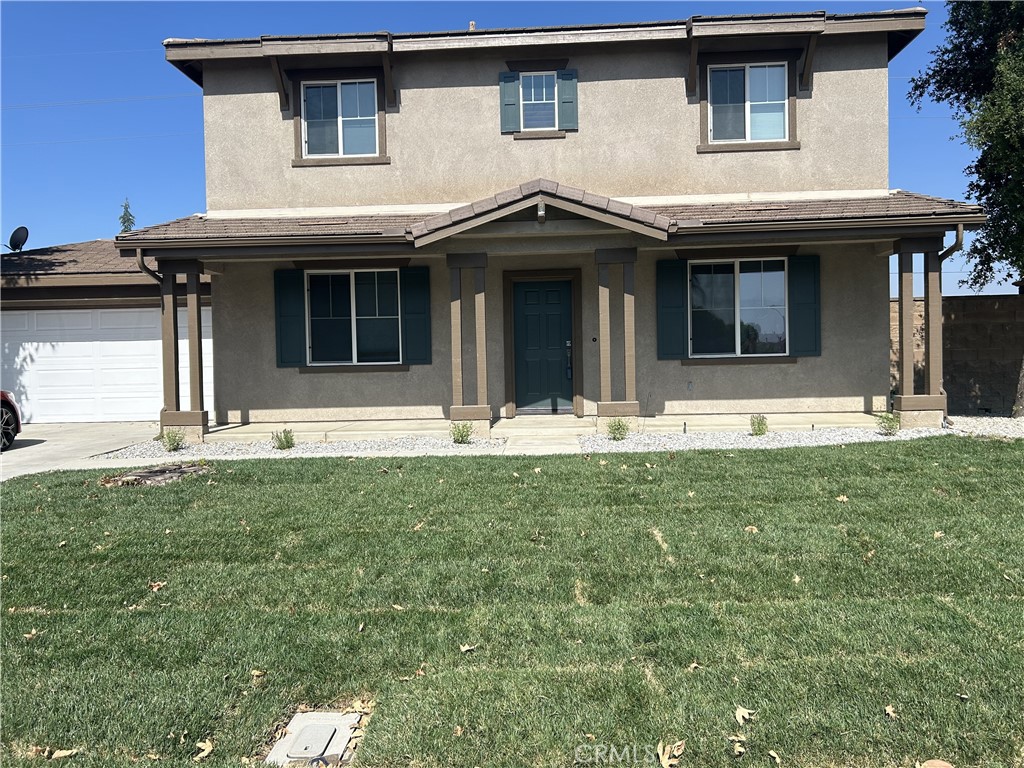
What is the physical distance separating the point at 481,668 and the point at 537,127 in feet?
34.2

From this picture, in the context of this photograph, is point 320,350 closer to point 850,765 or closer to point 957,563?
point 957,563

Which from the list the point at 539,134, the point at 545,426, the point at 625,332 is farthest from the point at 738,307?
the point at 539,134

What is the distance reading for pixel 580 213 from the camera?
10406mm

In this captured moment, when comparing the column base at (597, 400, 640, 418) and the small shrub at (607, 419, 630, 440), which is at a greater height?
the column base at (597, 400, 640, 418)

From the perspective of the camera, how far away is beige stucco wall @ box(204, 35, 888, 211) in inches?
471

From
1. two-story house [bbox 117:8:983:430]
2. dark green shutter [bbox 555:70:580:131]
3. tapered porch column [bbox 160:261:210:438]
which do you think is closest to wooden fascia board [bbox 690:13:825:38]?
two-story house [bbox 117:8:983:430]

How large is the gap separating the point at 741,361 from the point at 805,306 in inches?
52.5

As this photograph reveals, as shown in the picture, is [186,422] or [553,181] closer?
[186,422]

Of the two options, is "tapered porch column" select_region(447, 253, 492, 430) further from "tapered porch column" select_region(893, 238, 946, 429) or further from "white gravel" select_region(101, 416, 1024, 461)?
"tapered porch column" select_region(893, 238, 946, 429)

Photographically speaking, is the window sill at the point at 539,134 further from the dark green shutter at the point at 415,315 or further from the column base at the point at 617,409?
the column base at the point at 617,409

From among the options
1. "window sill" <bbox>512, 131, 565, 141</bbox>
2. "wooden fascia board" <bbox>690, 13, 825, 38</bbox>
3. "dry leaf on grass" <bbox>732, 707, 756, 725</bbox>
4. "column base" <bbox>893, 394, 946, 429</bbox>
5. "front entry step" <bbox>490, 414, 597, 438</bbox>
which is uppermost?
"wooden fascia board" <bbox>690, 13, 825, 38</bbox>

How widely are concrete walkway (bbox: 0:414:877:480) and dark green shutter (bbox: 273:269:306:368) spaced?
116cm

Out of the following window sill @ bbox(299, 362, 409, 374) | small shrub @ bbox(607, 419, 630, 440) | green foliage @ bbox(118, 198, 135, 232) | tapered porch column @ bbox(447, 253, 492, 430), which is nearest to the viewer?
small shrub @ bbox(607, 419, 630, 440)

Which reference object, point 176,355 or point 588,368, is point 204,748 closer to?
point 176,355
